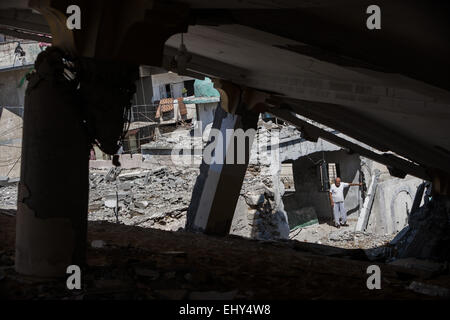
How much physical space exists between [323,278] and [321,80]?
2.55 m

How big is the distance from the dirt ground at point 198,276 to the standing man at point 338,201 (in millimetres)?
12072

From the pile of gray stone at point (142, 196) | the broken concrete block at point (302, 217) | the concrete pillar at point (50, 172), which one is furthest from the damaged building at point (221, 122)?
the broken concrete block at point (302, 217)

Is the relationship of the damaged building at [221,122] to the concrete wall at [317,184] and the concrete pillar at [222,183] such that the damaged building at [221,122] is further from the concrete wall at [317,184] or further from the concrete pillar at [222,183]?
the concrete wall at [317,184]

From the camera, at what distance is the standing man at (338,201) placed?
63.9ft

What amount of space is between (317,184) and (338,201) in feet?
19.1

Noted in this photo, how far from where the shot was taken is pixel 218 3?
4.92 meters

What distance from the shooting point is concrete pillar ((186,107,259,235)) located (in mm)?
10445

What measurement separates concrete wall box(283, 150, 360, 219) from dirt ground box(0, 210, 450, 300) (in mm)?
17243

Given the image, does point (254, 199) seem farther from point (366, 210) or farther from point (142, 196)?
point (366, 210)

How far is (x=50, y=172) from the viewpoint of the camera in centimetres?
484

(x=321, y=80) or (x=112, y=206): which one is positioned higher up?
(x=321, y=80)
